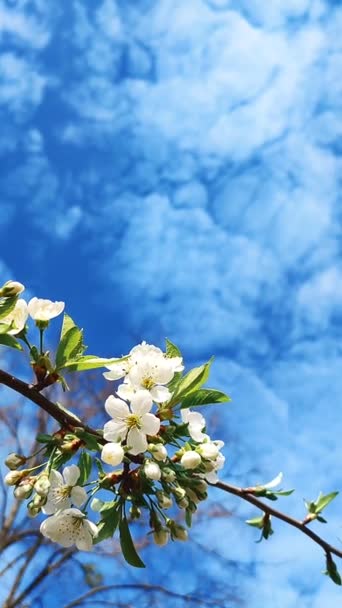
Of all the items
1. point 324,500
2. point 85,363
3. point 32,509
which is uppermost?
point 324,500

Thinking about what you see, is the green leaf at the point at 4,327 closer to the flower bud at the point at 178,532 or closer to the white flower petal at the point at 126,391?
the white flower petal at the point at 126,391

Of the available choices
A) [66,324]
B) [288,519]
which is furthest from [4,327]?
[288,519]

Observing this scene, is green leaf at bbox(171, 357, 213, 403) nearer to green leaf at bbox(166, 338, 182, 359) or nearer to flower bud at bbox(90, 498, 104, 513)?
green leaf at bbox(166, 338, 182, 359)

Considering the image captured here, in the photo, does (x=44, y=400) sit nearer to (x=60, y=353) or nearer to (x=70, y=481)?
(x=60, y=353)

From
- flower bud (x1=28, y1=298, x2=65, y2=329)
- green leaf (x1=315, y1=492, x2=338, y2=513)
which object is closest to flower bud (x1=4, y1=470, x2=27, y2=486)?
flower bud (x1=28, y1=298, x2=65, y2=329)

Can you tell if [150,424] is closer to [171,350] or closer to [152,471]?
[152,471]

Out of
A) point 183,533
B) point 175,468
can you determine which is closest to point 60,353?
point 175,468
